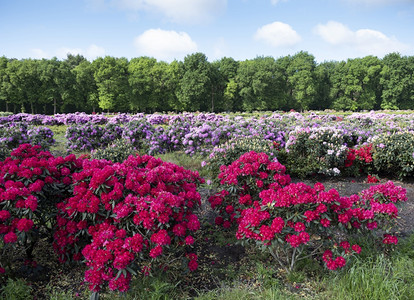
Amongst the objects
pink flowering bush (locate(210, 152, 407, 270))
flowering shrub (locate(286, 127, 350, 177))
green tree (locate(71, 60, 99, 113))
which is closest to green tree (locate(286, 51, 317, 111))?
green tree (locate(71, 60, 99, 113))

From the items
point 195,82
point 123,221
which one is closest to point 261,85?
point 195,82

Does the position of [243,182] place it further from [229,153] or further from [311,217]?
[229,153]

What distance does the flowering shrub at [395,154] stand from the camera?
23.6 ft

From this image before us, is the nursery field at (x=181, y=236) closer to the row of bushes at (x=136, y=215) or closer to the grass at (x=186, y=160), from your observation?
the row of bushes at (x=136, y=215)

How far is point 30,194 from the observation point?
123 inches

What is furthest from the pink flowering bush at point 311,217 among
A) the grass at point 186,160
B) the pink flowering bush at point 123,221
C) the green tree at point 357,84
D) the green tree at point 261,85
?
the green tree at point 357,84

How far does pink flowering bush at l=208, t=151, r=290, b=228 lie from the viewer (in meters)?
4.18

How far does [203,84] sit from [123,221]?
132 feet

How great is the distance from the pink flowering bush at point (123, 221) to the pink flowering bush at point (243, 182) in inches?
31.5

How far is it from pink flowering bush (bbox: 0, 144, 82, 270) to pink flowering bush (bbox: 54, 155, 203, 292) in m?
0.27

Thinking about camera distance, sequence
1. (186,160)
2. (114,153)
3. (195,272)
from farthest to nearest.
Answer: (186,160), (114,153), (195,272)

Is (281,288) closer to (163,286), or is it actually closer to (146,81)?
(163,286)

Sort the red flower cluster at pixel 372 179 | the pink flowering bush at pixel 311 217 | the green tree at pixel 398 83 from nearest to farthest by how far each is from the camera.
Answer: the pink flowering bush at pixel 311 217, the red flower cluster at pixel 372 179, the green tree at pixel 398 83

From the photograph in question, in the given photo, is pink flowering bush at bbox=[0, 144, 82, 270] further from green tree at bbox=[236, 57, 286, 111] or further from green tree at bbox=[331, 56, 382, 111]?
green tree at bbox=[331, 56, 382, 111]
